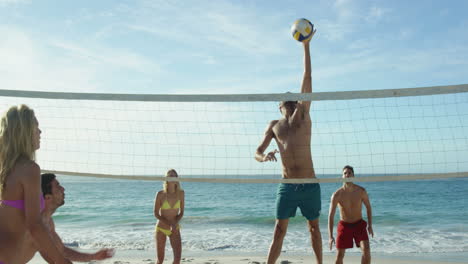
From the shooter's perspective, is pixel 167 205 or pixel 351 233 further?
pixel 167 205

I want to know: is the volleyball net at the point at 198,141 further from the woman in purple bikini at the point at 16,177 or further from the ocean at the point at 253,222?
the ocean at the point at 253,222

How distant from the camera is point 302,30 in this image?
4.64 meters

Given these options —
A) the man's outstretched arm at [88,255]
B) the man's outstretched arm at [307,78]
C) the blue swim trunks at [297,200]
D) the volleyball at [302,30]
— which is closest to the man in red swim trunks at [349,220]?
the blue swim trunks at [297,200]

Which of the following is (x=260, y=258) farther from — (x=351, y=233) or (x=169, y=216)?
(x=169, y=216)

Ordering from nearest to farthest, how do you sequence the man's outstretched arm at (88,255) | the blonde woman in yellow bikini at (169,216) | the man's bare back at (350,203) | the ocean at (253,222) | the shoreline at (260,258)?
the man's outstretched arm at (88,255) < the blonde woman in yellow bikini at (169,216) < the man's bare back at (350,203) < the shoreline at (260,258) < the ocean at (253,222)

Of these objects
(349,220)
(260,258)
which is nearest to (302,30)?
(349,220)

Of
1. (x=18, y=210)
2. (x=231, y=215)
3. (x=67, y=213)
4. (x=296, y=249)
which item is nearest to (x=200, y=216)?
(x=231, y=215)

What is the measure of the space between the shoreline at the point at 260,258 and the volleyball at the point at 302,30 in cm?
504

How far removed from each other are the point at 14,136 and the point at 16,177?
226 mm

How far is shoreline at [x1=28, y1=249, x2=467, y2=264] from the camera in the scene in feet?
28.7

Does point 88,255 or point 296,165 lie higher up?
point 296,165

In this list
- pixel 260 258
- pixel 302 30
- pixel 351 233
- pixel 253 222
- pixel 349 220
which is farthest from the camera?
pixel 253 222

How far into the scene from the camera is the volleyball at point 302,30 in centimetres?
464

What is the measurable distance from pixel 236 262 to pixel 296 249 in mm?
2217
